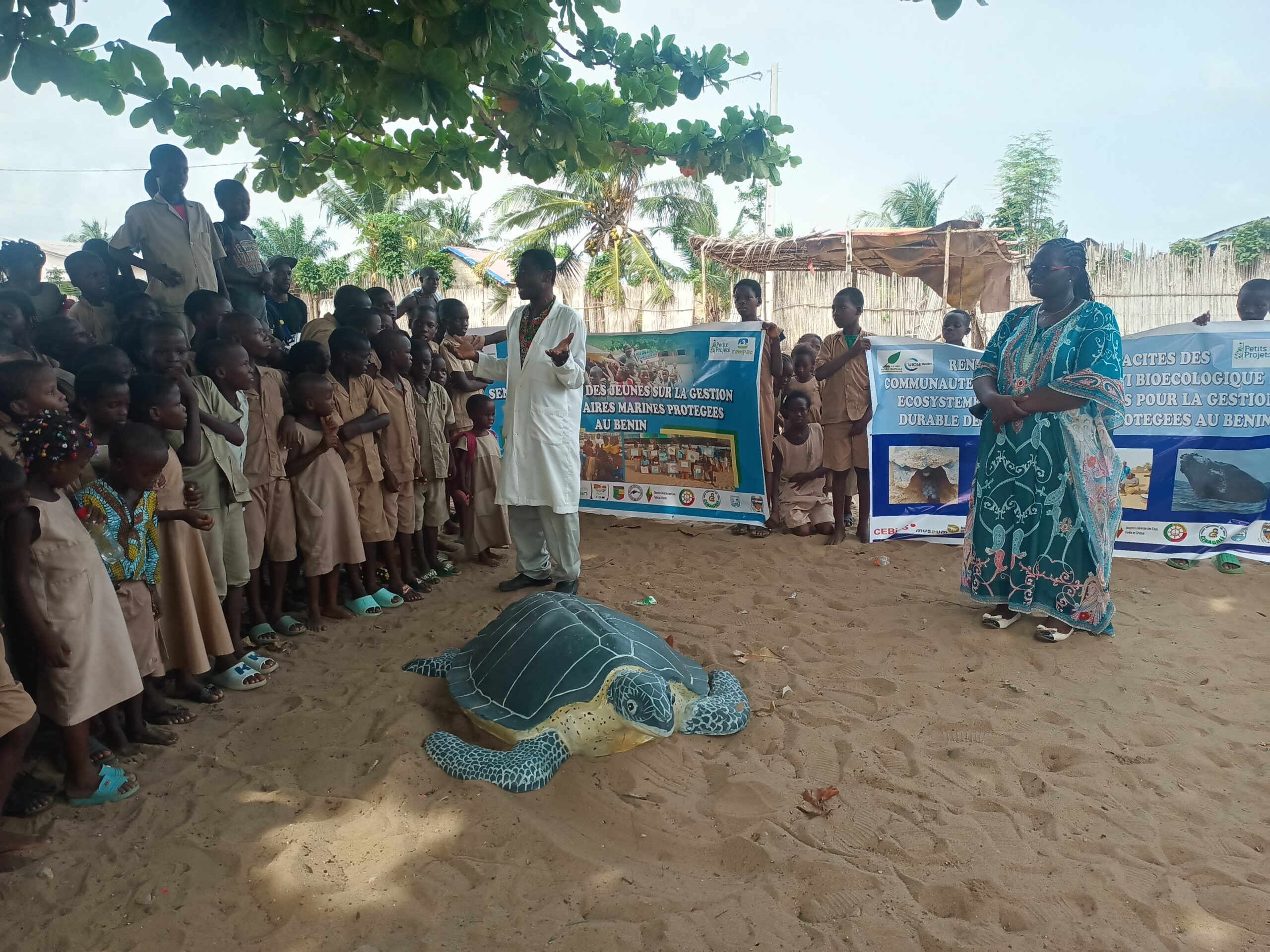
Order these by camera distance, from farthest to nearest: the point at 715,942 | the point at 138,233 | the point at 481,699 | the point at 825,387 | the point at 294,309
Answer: the point at 294,309 < the point at 825,387 < the point at 138,233 < the point at 481,699 < the point at 715,942

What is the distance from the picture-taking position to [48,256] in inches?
675

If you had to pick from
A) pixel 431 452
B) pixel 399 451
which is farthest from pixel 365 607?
pixel 431 452

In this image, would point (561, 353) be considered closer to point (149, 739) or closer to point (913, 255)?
point (149, 739)

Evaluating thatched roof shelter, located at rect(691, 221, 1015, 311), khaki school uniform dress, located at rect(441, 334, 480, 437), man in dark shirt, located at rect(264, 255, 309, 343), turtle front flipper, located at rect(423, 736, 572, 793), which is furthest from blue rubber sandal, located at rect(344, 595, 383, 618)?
thatched roof shelter, located at rect(691, 221, 1015, 311)

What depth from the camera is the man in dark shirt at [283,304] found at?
5.73 meters

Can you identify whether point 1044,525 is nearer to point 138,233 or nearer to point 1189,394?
point 1189,394

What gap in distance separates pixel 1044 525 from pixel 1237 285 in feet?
27.5

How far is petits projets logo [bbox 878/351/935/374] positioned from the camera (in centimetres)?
543

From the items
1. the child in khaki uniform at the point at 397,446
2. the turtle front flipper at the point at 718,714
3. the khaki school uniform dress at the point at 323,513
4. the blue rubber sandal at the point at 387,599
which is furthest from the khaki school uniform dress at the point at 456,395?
the turtle front flipper at the point at 718,714

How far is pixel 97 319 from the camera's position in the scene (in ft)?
13.9

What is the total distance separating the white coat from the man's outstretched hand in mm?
76

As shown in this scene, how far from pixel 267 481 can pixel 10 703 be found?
169 centimetres

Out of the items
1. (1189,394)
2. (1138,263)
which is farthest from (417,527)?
(1138,263)

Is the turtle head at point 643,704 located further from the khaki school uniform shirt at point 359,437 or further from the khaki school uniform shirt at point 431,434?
the khaki school uniform shirt at point 431,434
